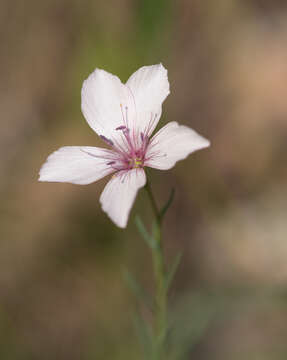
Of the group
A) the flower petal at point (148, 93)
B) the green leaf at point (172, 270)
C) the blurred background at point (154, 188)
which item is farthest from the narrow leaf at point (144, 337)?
the flower petal at point (148, 93)

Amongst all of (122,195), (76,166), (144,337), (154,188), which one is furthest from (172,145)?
(154,188)

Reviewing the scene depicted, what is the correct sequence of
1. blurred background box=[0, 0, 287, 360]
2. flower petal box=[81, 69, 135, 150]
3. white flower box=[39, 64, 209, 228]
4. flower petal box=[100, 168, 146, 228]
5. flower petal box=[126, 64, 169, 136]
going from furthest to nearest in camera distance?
blurred background box=[0, 0, 287, 360], flower petal box=[81, 69, 135, 150], flower petal box=[126, 64, 169, 136], white flower box=[39, 64, 209, 228], flower petal box=[100, 168, 146, 228]

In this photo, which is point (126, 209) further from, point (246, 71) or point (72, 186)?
point (246, 71)

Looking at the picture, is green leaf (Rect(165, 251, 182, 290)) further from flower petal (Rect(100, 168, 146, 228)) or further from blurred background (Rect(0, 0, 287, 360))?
blurred background (Rect(0, 0, 287, 360))

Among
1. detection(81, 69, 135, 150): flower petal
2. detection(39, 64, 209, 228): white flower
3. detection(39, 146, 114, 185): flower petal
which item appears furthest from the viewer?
detection(81, 69, 135, 150): flower petal

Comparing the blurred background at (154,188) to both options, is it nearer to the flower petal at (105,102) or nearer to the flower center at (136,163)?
Answer: the flower center at (136,163)

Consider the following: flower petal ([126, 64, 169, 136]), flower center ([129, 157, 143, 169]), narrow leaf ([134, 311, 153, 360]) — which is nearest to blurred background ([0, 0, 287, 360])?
narrow leaf ([134, 311, 153, 360])
